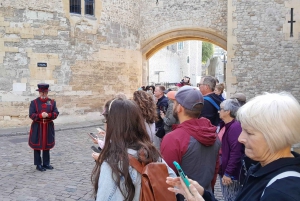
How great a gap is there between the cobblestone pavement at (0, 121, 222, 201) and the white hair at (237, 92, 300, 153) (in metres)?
3.58

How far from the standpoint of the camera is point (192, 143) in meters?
2.42

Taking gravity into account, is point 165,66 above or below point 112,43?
above

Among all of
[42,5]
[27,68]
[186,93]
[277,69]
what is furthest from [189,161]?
[277,69]

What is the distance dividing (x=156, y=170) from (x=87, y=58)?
11.4 meters

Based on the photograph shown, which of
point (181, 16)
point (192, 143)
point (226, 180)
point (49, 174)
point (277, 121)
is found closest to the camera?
Result: point (277, 121)

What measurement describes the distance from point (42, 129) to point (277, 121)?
5.34 m

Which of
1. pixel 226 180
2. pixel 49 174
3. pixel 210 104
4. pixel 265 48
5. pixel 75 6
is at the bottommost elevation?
pixel 49 174

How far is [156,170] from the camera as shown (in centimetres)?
186

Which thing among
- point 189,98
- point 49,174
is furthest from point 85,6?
point 189,98

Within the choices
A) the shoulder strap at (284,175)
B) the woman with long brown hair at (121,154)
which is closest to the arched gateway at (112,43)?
the woman with long brown hair at (121,154)

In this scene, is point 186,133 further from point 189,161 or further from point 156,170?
point 156,170

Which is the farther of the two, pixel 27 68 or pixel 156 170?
pixel 27 68

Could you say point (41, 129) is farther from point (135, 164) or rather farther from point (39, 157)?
point (135, 164)

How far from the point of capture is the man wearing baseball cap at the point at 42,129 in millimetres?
5984
